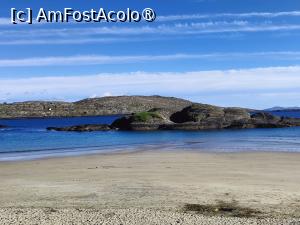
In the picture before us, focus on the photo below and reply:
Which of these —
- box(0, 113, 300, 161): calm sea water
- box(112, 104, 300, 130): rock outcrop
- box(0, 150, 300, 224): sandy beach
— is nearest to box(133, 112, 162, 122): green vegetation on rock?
box(112, 104, 300, 130): rock outcrop

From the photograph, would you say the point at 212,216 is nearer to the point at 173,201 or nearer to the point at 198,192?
the point at 173,201

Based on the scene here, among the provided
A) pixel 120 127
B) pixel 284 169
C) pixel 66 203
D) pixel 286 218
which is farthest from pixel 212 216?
pixel 120 127

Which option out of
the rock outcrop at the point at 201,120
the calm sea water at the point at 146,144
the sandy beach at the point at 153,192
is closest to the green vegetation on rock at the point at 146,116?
the rock outcrop at the point at 201,120

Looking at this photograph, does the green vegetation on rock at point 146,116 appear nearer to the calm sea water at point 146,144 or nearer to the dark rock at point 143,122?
the dark rock at point 143,122

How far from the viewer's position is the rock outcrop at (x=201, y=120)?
8350 centimetres

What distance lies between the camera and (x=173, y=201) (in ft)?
60.7

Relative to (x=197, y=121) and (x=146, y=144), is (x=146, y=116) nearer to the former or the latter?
(x=197, y=121)

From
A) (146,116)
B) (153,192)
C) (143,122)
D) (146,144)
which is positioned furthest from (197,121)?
(153,192)

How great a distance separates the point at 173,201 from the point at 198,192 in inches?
82.9

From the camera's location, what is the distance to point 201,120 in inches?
3403

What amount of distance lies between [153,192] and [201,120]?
66.6 meters

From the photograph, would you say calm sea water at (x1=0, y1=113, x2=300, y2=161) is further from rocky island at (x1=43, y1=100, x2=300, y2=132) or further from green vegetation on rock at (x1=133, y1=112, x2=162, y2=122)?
green vegetation on rock at (x1=133, y1=112, x2=162, y2=122)

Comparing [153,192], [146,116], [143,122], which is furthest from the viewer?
[146,116]

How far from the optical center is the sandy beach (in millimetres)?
15938
